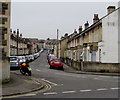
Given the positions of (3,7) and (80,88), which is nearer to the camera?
(80,88)

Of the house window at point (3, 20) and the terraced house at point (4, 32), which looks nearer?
the terraced house at point (4, 32)

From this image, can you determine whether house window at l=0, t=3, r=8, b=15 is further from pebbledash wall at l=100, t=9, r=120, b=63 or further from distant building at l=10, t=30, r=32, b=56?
distant building at l=10, t=30, r=32, b=56

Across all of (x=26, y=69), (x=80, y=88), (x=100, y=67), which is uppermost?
(x=26, y=69)

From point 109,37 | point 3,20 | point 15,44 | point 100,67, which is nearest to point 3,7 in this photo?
point 3,20

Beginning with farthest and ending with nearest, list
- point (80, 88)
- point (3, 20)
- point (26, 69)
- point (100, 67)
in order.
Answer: point (100, 67) < point (26, 69) < point (3, 20) < point (80, 88)

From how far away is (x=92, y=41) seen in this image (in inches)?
1160

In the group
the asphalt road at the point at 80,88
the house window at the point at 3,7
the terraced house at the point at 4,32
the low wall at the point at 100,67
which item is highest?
the house window at the point at 3,7

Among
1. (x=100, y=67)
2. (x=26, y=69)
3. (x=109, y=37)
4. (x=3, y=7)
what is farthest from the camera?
(x=109, y=37)

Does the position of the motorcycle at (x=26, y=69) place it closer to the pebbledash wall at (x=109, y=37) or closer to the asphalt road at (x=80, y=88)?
the asphalt road at (x=80, y=88)

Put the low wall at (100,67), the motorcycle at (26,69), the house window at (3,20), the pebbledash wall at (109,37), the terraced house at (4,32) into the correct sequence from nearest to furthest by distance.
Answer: the terraced house at (4,32)
the house window at (3,20)
the motorcycle at (26,69)
the low wall at (100,67)
the pebbledash wall at (109,37)

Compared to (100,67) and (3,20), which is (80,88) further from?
(100,67)

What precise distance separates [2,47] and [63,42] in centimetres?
4308

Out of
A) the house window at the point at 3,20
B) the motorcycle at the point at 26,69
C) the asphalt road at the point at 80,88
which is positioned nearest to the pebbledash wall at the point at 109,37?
the asphalt road at the point at 80,88

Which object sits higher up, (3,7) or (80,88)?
(3,7)
